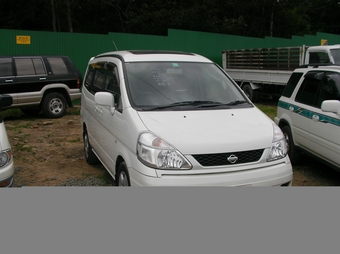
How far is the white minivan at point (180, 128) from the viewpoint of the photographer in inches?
148

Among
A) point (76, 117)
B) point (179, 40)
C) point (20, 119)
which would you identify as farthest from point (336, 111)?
point (179, 40)

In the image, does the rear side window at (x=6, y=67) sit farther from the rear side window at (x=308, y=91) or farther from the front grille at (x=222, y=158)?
the front grille at (x=222, y=158)

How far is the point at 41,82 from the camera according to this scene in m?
11.5

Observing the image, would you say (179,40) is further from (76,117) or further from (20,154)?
(20,154)

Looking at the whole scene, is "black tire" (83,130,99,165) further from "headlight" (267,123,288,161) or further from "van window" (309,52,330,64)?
"van window" (309,52,330,64)

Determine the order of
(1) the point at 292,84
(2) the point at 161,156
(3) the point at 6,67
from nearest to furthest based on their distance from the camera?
1. (2) the point at 161,156
2. (1) the point at 292,84
3. (3) the point at 6,67

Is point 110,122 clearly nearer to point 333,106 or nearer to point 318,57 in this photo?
point 333,106

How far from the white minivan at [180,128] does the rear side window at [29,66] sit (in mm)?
6517

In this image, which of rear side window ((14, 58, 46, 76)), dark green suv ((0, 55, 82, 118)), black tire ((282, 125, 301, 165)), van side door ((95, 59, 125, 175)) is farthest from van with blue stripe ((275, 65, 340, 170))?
rear side window ((14, 58, 46, 76))

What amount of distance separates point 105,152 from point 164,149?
1.74m

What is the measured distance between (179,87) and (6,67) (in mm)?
7873

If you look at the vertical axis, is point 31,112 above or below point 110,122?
below

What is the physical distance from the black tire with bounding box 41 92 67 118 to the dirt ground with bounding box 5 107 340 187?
0.85 meters

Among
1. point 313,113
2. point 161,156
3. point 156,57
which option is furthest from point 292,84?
point 161,156
